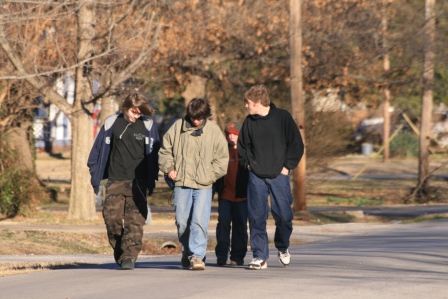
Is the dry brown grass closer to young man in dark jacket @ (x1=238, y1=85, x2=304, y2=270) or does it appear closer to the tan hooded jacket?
the tan hooded jacket

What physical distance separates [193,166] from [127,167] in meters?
0.76

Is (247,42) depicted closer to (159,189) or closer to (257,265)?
(159,189)

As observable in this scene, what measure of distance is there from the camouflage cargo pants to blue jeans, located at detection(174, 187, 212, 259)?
0.49 m

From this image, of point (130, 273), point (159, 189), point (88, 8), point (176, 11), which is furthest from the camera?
point (159, 189)

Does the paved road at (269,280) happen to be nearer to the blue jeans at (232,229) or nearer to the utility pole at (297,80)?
the blue jeans at (232,229)

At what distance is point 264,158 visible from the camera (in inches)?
422

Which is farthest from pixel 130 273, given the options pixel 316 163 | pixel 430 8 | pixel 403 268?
pixel 430 8

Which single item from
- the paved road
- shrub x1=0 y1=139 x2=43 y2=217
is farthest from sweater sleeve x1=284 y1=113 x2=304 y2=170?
shrub x1=0 y1=139 x2=43 y2=217

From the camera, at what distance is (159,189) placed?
31438 mm

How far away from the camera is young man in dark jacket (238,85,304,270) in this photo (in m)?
10.7

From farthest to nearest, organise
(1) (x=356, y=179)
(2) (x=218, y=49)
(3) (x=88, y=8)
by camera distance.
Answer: (1) (x=356, y=179) < (2) (x=218, y=49) < (3) (x=88, y=8)

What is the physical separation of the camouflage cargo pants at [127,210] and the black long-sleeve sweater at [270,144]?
1.16m

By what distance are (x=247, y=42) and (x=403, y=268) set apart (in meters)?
17.0

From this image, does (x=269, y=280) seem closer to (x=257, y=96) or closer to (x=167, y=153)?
(x=167, y=153)
